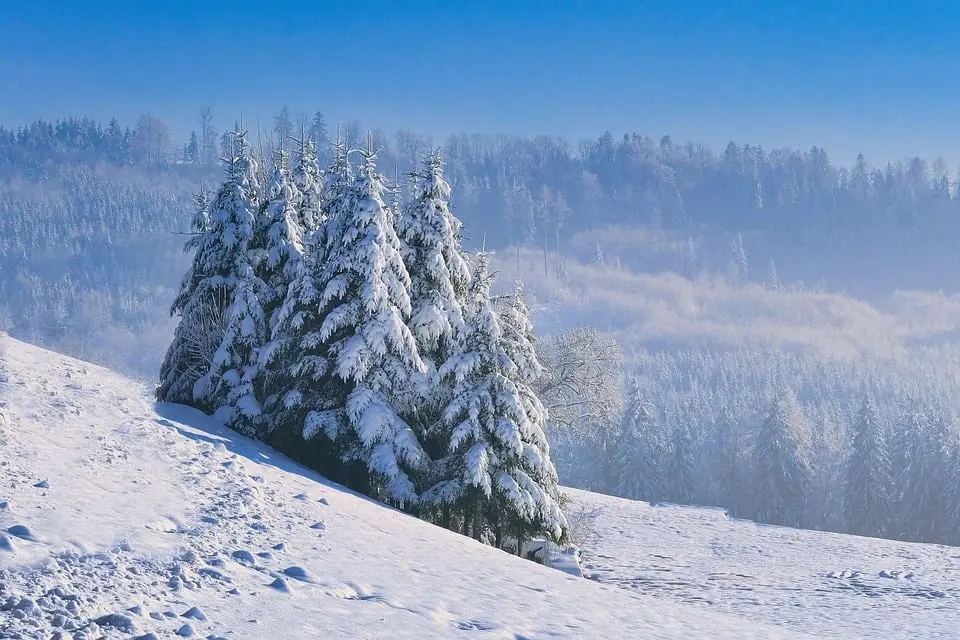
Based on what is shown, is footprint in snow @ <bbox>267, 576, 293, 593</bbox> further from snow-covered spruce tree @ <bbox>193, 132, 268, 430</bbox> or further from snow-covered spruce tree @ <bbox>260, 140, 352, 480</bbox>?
snow-covered spruce tree @ <bbox>193, 132, 268, 430</bbox>

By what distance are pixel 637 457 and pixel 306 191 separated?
5627 centimetres

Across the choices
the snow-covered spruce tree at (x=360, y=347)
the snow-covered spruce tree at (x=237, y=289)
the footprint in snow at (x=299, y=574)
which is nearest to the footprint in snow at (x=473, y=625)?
the footprint in snow at (x=299, y=574)

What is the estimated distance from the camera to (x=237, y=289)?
75.2 ft

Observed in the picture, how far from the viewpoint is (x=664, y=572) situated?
21609mm

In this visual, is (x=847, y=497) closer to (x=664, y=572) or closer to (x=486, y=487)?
(x=664, y=572)

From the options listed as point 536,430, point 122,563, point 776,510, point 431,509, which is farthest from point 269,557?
point 776,510

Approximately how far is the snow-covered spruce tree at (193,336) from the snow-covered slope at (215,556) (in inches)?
295

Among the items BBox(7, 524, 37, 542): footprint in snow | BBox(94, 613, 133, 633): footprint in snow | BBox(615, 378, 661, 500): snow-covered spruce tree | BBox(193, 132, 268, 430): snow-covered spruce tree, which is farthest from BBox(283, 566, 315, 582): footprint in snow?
BBox(615, 378, 661, 500): snow-covered spruce tree

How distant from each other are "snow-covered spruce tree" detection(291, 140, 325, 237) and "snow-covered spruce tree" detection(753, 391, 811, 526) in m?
56.4

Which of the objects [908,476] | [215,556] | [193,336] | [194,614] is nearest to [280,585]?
[215,556]

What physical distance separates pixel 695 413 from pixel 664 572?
9220 centimetres

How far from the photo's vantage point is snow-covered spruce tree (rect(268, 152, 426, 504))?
1861cm

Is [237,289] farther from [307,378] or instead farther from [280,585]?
[280,585]

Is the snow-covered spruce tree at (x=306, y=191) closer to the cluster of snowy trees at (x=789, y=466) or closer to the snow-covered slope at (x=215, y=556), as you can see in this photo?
the snow-covered slope at (x=215, y=556)
